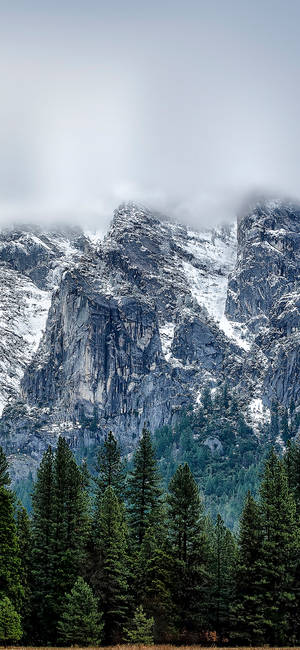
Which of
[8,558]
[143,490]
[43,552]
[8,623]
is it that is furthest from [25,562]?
[8,623]

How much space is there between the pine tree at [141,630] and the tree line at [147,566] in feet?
0.28

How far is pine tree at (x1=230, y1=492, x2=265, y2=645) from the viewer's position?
170ft

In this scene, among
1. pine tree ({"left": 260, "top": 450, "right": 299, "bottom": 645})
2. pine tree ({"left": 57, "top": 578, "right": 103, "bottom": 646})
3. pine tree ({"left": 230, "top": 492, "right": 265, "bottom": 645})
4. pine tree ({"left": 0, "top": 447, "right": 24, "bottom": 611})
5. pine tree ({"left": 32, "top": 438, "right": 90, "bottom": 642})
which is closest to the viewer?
pine tree ({"left": 0, "top": 447, "right": 24, "bottom": 611})

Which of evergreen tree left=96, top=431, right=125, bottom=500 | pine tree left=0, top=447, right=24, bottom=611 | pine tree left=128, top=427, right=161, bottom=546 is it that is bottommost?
pine tree left=0, top=447, right=24, bottom=611

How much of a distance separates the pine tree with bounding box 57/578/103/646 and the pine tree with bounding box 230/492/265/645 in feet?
32.8

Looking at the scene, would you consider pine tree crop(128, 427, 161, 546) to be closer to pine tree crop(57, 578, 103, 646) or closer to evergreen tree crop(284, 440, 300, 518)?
pine tree crop(57, 578, 103, 646)

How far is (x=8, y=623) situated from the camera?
148 feet

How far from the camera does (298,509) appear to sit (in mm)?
59406

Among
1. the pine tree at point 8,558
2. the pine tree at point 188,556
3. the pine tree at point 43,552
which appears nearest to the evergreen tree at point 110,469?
the pine tree at point 43,552

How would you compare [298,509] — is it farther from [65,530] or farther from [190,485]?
[65,530]

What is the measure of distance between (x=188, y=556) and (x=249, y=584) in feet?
16.2

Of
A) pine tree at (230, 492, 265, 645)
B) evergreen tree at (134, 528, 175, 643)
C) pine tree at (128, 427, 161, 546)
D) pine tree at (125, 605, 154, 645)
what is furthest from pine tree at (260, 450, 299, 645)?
pine tree at (128, 427, 161, 546)

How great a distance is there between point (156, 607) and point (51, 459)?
55.3ft

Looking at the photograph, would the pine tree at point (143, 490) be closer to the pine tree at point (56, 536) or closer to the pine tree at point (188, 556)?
the pine tree at point (56, 536)
